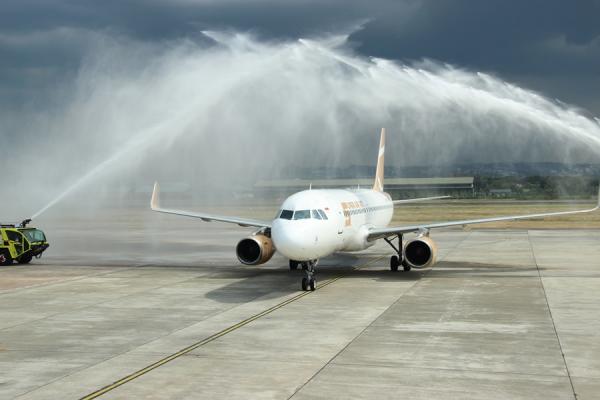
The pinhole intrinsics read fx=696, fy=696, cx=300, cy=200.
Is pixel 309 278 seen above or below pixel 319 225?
below

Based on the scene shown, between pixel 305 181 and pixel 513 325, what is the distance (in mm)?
135966

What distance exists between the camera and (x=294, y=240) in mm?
24312

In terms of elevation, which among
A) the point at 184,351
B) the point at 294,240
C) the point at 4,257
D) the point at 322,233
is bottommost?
the point at 184,351

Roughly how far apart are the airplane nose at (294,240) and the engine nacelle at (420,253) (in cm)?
599

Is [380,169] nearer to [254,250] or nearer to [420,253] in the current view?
[420,253]

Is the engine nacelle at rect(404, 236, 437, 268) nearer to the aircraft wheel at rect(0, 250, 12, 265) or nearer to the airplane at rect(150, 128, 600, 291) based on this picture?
the airplane at rect(150, 128, 600, 291)

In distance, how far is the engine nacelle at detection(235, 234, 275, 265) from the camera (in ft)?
96.0

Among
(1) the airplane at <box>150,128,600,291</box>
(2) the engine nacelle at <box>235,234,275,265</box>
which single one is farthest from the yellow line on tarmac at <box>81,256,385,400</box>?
(2) the engine nacelle at <box>235,234,275,265</box>

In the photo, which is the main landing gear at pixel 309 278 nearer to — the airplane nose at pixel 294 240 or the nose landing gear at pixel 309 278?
the nose landing gear at pixel 309 278

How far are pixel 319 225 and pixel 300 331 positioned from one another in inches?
294

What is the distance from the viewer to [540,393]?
42.1 ft

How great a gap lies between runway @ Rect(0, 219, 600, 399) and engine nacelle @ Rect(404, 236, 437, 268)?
0.80 m

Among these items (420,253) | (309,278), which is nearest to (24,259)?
(309,278)

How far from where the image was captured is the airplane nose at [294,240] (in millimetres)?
24312
